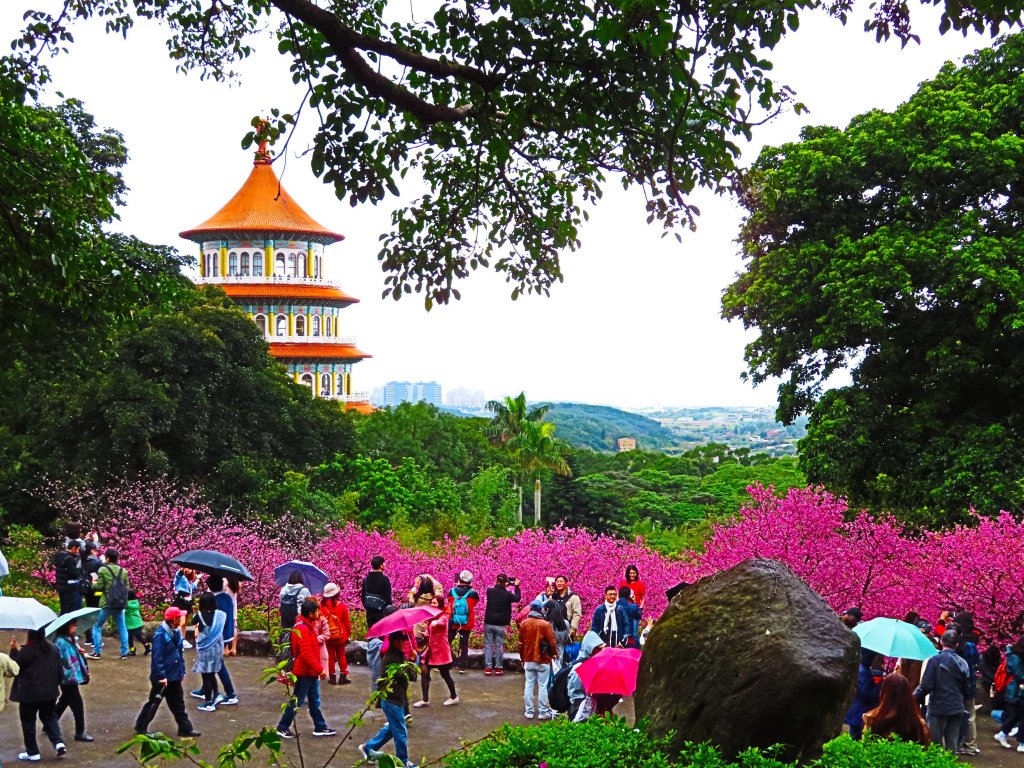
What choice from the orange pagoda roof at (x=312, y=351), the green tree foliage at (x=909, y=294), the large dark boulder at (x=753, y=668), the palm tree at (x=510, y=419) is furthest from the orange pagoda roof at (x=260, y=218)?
the large dark boulder at (x=753, y=668)

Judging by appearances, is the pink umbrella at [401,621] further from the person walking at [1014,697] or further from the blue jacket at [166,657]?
the person walking at [1014,697]

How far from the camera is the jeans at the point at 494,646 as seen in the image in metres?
11.8

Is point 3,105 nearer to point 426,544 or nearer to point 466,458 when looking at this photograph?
point 426,544

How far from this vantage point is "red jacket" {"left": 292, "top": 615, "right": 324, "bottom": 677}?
8.93 meters

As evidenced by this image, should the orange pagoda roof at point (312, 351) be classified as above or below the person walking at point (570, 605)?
above

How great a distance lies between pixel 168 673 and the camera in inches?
345

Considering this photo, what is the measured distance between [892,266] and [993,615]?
7.47 m

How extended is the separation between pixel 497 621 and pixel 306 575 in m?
2.27

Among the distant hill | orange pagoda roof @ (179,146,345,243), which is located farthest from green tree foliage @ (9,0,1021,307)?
the distant hill

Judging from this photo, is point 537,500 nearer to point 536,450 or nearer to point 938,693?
point 536,450

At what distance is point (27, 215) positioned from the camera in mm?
10547

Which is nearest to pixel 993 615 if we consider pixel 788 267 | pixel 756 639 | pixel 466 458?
pixel 756 639

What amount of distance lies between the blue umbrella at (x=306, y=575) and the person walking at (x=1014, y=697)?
705 centimetres

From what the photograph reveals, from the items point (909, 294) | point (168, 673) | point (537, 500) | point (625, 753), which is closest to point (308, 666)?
point (168, 673)
